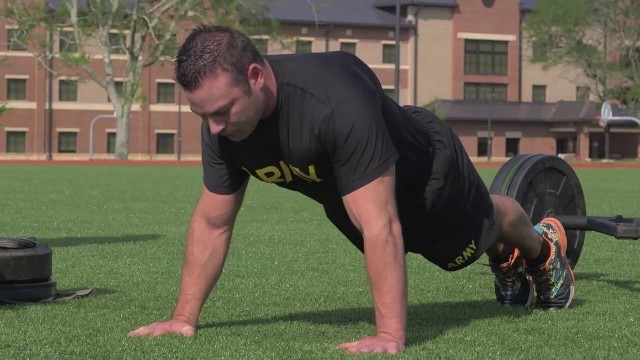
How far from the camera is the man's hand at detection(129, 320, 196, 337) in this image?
489cm

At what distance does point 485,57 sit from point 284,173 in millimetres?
68379

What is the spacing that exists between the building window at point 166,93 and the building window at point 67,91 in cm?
473

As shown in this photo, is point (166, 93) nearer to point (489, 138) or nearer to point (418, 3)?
point (418, 3)

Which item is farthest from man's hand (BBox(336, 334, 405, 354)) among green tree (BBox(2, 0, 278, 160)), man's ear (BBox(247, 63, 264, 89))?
green tree (BBox(2, 0, 278, 160))

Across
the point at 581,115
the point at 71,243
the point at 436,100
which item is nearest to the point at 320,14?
the point at 436,100

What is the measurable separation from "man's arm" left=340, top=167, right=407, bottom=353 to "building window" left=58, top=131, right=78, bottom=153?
60.5 m

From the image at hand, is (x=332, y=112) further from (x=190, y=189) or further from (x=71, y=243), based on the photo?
(x=190, y=189)

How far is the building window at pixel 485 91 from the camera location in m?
71.6

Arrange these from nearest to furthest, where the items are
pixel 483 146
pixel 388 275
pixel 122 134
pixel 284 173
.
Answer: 1. pixel 388 275
2. pixel 284 173
3. pixel 122 134
4. pixel 483 146

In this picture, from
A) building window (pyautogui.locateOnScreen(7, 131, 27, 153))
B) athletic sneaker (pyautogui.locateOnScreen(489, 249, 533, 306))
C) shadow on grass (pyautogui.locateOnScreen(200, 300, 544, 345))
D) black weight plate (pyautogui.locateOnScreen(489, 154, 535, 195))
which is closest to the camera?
shadow on grass (pyautogui.locateOnScreen(200, 300, 544, 345))

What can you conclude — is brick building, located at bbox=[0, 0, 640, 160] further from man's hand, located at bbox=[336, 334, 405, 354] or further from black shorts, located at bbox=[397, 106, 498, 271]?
man's hand, located at bbox=[336, 334, 405, 354]

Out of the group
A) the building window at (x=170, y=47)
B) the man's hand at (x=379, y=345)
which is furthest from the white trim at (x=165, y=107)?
the man's hand at (x=379, y=345)

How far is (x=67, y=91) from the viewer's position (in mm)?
63281

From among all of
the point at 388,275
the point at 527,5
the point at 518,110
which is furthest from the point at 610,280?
the point at 527,5
